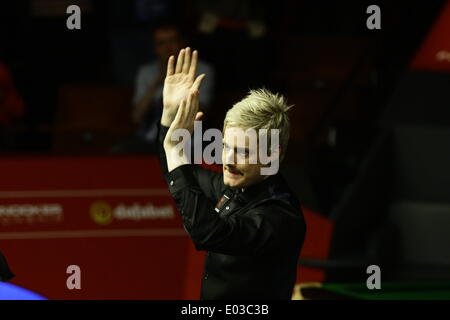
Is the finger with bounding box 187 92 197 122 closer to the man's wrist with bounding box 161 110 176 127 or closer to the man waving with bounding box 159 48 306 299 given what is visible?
the man waving with bounding box 159 48 306 299

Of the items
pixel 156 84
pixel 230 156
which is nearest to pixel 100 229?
pixel 156 84

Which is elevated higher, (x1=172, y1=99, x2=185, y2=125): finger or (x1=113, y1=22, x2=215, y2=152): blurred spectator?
(x1=113, y1=22, x2=215, y2=152): blurred spectator

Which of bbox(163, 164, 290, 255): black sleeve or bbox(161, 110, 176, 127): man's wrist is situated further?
bbox(161, 110, 176, 127): man's wrist

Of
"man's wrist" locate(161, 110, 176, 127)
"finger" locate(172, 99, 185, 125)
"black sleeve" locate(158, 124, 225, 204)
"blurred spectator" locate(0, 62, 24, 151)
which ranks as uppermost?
"blurred spectator" locate(0, 62, 24, 151)

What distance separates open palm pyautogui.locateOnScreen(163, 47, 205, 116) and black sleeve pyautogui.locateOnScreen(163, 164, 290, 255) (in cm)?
31

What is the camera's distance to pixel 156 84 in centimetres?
761

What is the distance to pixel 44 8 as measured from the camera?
9172 mm

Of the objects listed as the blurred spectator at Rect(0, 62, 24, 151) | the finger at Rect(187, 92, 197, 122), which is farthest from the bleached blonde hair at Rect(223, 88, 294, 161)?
the blurred spectator at Rect(0, 62, 24, 151)

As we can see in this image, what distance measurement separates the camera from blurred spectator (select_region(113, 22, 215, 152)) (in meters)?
7.48

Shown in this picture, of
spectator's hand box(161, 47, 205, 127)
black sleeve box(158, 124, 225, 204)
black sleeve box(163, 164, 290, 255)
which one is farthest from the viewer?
black sleeve box(158, 124, 225, 204)

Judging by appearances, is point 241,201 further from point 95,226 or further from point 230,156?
point 95,226

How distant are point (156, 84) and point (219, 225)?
4.66m

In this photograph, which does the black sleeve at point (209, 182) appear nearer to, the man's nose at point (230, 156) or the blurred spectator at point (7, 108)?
the man's nose at point (230, 156)
